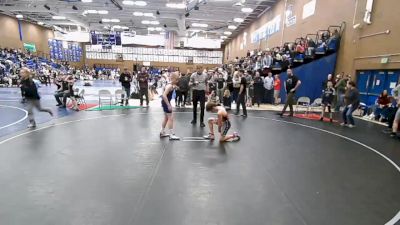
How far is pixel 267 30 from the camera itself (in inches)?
951

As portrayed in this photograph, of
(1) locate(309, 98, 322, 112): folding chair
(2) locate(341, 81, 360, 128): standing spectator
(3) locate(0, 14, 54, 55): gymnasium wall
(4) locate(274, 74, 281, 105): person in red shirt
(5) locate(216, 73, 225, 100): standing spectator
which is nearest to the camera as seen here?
(2) locate(341, 81, 360, 128): standing spectator

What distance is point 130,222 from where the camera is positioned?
9.49 feet

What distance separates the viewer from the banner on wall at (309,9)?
16.1 meters

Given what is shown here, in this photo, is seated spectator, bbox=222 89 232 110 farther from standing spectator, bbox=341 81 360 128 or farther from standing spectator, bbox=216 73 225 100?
standing spectator, bbox=341 81 360 128

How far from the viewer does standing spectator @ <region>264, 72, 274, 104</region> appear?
567 inches

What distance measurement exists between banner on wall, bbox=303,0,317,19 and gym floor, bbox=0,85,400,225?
449 inches

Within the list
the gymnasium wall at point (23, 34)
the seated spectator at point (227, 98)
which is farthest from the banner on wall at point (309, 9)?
the gymnasium wall at point (23, 34)

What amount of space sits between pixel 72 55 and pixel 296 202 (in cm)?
4378

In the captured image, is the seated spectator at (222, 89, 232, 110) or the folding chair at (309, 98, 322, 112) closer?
the folding chair at (309, 98, 322, 112)

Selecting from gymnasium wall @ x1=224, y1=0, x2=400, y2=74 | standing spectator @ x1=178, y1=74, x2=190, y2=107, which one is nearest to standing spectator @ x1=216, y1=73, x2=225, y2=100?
standing spectator @ x1=178, y1=74, x2=190, y2=107

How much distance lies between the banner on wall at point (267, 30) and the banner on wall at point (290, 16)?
140 cm

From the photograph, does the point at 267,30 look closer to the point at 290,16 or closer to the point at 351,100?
the point at 290,16

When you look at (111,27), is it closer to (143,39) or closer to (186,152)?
(143,39)

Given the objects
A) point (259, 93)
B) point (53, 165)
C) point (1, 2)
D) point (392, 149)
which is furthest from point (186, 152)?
point (1, 2)
